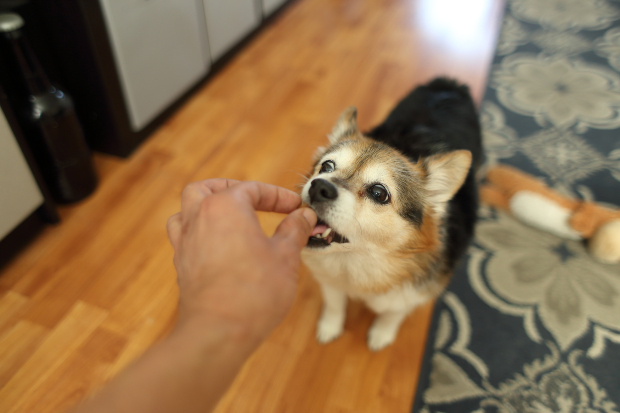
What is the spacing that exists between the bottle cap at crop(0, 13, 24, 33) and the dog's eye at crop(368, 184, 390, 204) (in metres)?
Result: 1.58

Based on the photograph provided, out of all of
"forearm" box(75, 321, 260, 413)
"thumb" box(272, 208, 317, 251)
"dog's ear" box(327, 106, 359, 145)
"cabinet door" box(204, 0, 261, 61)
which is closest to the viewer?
"forearm" box(75, 321, 260, 413)

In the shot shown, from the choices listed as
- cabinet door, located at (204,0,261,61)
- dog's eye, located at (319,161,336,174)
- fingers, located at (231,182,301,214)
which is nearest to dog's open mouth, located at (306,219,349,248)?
fingers, located at (231,182,301,214)

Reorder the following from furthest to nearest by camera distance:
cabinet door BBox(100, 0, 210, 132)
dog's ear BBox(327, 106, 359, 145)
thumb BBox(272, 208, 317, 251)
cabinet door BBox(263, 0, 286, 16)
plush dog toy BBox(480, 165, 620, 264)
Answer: cabinet door BBox(263, 0, 286, 16), cabinet door BBox(100, 0, 210, 132), plush dog toy BBox(480, 165, 620, 264), dog's ear BBox(327, 106, 359, 145), thumb BBox(272, 208, 317, 251)

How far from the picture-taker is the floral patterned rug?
146cm

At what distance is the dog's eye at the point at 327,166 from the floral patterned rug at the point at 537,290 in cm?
89

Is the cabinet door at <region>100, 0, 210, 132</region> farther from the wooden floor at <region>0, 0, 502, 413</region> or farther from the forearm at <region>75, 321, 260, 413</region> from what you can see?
the forearm at <region>75, 321, 260, 413</region>

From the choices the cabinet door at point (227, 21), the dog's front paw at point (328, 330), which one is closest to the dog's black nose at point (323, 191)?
the dog's front paw at point (328, 330)

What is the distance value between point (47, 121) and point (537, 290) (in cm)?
242

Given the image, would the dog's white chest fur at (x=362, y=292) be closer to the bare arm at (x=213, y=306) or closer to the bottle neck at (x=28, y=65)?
the bare arm at (x=213, y=306)

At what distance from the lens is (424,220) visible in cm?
121

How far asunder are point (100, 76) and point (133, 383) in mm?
1852

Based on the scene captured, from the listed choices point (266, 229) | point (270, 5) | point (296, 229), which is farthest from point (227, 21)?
point (296, 229)

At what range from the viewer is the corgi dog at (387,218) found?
1.09m

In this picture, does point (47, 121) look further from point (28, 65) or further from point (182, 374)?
point (182, 374)
